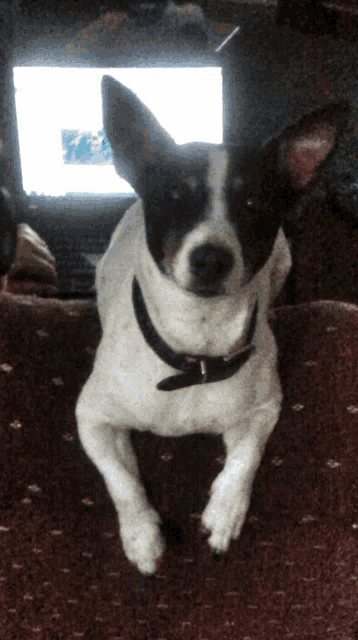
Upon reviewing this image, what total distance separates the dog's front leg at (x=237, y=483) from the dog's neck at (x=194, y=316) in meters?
0.10

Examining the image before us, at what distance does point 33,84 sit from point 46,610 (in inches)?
48.6

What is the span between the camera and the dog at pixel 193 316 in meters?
0.65

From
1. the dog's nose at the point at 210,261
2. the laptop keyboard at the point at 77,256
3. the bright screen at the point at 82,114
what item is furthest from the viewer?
the bright screen at the point at 82,114

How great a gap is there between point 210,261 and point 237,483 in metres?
0.25

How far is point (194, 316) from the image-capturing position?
71 cm

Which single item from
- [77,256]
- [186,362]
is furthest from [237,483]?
[77,256]

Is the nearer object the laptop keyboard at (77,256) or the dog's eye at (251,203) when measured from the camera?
the dog's eye at (251,203)

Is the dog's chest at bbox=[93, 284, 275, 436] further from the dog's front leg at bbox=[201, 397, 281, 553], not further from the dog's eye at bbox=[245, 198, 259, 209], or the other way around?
the dog's eye at bbox=[245, 198, 259, 209]

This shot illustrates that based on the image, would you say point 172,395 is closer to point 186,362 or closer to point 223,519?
point 186,362

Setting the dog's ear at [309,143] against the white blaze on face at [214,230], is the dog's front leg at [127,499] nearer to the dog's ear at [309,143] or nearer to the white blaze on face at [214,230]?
the white blaze on face at [214,230]

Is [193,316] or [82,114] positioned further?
[82,114]

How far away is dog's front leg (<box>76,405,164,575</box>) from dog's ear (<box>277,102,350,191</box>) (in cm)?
38

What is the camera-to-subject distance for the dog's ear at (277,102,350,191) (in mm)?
642

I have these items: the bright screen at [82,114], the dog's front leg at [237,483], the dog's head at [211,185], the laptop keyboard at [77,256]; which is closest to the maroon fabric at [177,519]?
the dog's front leg at [237,483]
